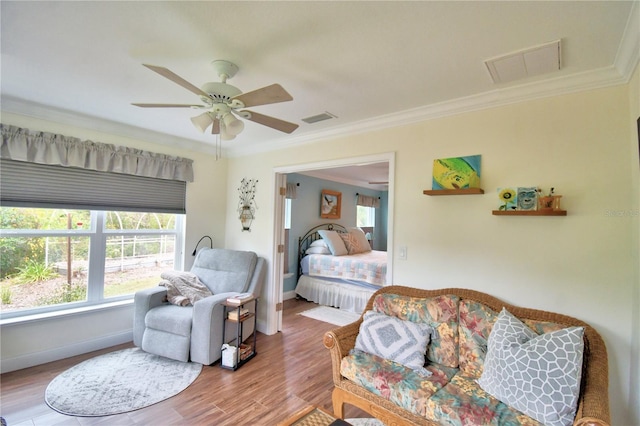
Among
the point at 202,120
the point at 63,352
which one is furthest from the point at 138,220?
the point at 202,120

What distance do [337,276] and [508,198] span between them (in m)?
3.14

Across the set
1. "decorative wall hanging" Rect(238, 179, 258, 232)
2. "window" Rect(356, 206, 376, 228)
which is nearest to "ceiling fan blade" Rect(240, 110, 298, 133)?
"decorative wall hanging" Rect(238, 179, 258, 232)

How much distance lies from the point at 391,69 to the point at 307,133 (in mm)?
1528

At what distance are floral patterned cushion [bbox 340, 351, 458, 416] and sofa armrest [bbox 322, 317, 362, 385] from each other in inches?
2.0

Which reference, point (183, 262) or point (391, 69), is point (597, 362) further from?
point (183, 262)

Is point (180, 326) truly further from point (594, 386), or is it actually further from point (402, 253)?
point (594, 386)

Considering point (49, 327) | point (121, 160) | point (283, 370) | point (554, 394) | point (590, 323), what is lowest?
point (283, 370)

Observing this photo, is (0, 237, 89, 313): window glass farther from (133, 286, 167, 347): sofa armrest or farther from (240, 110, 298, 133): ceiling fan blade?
(240, 110, 298, 133): ceiling fan blade

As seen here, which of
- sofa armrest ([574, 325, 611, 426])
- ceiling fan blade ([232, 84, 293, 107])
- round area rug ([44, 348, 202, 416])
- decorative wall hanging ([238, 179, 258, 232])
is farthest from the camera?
decorative wall hanging ([238, 179, 258, 232])

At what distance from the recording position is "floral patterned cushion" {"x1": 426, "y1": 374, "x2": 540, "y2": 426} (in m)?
1.49

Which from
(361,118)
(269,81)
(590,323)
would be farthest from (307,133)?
(590,323)

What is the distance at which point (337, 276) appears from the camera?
4840 millimetres

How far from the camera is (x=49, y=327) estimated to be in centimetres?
287

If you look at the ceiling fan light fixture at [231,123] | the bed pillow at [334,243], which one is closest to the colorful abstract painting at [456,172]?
the ceiling fan light fixture at [231,123]
